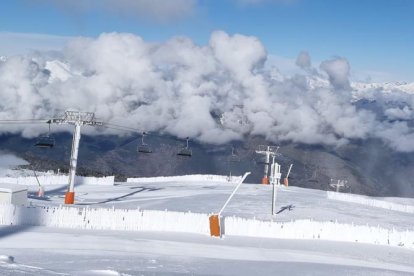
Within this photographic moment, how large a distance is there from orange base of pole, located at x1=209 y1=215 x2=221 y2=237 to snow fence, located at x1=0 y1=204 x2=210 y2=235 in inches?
38.6

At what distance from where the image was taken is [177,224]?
3750cm

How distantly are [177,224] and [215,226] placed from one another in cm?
258

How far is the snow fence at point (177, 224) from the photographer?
35.0m

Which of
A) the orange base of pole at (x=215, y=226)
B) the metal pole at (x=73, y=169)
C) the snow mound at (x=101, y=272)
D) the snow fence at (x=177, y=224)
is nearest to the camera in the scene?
the snow mound at (x=101, y=272)

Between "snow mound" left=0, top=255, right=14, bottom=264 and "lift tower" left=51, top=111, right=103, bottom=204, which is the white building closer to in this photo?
"lift tower" left=51, top=111, right=103, bottom=204

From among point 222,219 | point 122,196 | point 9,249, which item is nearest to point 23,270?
point 9,249

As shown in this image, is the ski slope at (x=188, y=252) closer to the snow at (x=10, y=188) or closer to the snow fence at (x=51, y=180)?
the snow at (x=10, y=188)

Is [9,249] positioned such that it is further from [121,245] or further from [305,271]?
[305,271]

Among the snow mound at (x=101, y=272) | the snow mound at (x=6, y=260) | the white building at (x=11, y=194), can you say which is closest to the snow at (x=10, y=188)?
the white building at (x=11, y=194)

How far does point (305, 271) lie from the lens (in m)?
27.1

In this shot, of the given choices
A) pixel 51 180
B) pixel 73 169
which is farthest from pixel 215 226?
pixel 51 180

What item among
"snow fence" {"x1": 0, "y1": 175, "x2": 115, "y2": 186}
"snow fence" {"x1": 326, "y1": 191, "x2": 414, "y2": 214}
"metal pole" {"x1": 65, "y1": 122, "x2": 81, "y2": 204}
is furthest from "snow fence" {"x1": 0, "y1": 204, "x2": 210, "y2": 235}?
"snow fence" {"x1": 0, "y1": 175, "x2": 115, "y2": 186}

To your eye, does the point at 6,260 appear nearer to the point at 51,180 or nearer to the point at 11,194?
the point at 11,194

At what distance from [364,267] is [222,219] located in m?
11.3
